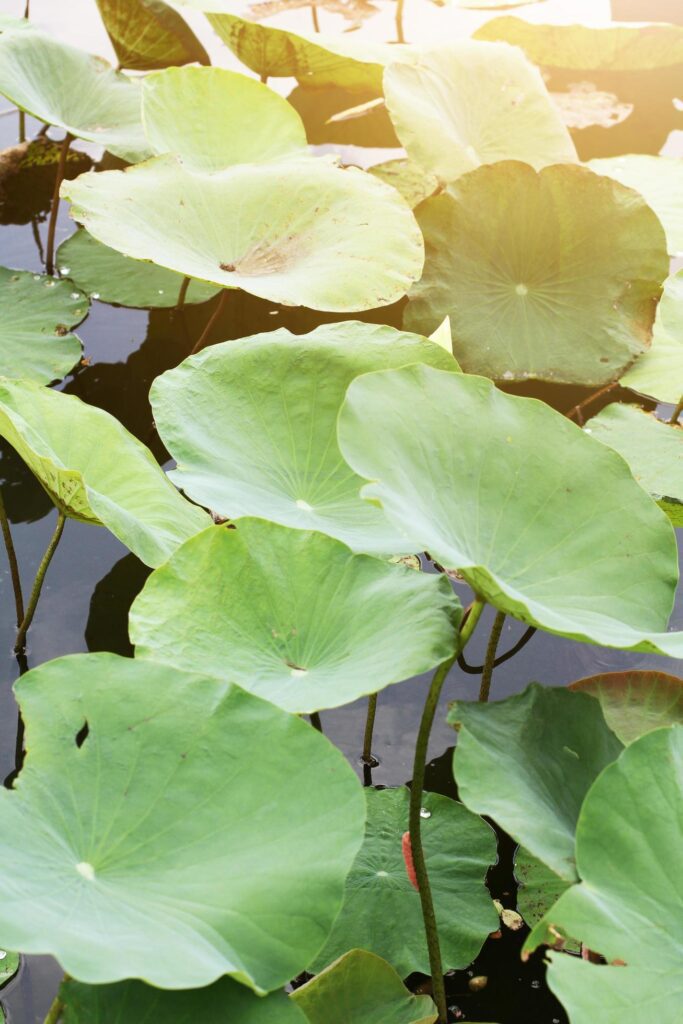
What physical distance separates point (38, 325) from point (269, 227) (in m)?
0.53

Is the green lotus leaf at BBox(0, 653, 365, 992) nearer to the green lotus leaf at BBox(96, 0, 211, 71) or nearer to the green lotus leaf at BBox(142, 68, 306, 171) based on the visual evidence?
the green lotus leaf at BBox(142, 68, 306, 171)

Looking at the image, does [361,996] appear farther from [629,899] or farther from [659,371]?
[659,371]

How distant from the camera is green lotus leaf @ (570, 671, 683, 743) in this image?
50.4 inches

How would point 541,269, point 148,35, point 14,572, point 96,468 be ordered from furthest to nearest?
point 148,35 < point 541,269 < point 14,572 < point 96,468

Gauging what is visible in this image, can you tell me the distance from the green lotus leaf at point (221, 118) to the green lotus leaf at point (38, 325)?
401mm

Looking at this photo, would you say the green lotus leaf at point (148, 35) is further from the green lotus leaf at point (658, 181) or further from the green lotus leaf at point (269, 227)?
the green lotus leaf at point (658, 181)

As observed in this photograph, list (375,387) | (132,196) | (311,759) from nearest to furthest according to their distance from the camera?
(311,759) < (375,387) < (132,196)

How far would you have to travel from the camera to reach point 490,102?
252cm

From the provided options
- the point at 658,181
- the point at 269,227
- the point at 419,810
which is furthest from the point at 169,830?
the point at 658,181

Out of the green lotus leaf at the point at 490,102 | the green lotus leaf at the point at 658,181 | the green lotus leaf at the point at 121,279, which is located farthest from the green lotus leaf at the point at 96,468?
the green lotus leaf at the point at 658,181

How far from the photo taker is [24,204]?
2719 mm

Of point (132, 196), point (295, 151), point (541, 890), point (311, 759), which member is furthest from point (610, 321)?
point (311, 759)

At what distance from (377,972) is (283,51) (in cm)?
218

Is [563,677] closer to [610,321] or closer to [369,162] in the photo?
[610,321]
